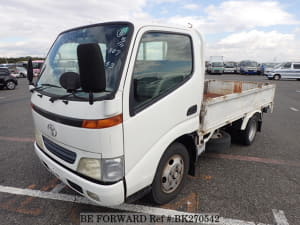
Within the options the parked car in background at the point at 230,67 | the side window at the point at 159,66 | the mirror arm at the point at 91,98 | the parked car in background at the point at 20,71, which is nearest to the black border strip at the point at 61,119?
the mirror arm at the point at 91,98

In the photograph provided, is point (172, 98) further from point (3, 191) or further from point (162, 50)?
point (3, 191)

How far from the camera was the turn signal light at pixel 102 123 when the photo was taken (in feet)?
5.53

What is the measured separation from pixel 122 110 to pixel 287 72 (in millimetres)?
23359

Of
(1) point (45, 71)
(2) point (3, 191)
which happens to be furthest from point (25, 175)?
(1) point (45, 71)

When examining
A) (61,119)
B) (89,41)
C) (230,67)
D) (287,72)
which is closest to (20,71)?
(230,67)

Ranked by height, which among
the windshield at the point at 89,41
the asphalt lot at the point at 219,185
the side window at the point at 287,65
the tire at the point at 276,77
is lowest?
the asphalt lot at the point at 219,185

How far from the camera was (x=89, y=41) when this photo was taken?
2215 mm

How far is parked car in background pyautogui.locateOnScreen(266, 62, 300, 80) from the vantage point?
65.0 ft

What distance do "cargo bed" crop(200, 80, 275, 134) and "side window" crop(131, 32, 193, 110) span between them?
652mm

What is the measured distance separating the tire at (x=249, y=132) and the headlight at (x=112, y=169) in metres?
3.20

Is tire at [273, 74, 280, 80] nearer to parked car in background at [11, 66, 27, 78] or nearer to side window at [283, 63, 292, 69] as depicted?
side window at [283, 63, 292, 69]

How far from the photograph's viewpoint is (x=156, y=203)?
97.6 inches

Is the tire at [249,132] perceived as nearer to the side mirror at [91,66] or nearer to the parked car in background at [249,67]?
the side mirror at [91,66]

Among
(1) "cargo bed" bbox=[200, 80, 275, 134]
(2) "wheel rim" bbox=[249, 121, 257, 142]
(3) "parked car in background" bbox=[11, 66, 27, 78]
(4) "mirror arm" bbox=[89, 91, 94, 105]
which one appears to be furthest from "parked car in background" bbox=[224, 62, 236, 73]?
(4) "mirror arm" bbox=[89, 91, 94, 105]
